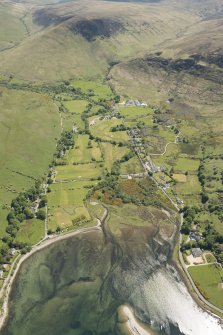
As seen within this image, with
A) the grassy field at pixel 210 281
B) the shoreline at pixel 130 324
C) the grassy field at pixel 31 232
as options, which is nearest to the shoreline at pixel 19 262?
the grassy field at pixel 31 232

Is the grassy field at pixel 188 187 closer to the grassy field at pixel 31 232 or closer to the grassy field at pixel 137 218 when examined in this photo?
the grassy field at pixel 137 218

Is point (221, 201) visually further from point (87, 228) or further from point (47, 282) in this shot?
point (47, 282)

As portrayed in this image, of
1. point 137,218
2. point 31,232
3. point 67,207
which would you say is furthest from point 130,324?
point 67,207

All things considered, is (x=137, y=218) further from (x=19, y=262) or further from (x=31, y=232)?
(x=19, y=262)

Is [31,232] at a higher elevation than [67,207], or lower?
higher

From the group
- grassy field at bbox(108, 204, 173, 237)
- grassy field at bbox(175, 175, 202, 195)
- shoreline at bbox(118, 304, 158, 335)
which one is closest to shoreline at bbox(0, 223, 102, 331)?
grassy field at bbox(108, 204, 173, 237)
